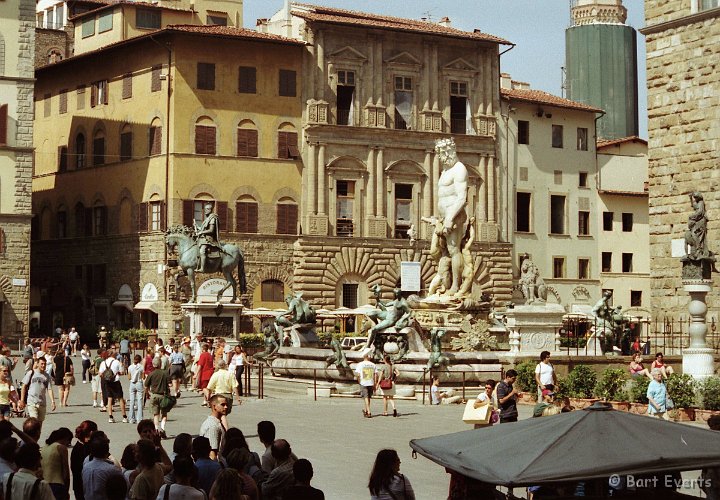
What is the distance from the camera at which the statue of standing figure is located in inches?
1289

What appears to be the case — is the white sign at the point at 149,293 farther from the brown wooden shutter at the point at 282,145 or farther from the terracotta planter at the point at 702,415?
the terracotta planter at the point at 702,415

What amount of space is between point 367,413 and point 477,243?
113 feet

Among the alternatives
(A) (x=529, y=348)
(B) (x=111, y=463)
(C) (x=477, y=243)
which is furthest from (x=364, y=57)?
(B) (x=111, y=463)

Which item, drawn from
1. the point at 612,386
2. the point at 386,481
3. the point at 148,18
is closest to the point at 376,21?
the point at 148,18

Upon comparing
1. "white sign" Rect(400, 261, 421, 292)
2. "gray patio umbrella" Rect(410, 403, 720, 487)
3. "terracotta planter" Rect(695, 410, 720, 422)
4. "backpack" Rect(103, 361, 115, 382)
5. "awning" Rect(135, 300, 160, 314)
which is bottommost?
"terracotta planter" Rect(695, 410, 720, 422)

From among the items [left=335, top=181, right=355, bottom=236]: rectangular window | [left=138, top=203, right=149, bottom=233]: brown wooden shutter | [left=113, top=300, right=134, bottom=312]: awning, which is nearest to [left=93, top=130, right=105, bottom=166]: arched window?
[left=138, top=203, right=149, bottom=233]: brown wooden shutter

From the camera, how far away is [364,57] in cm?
5659

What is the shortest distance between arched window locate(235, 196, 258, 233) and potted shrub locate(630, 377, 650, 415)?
3193cm

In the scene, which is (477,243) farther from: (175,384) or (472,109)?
(175,384)

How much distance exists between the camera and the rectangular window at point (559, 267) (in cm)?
6181

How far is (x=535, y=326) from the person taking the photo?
3095 centimetres

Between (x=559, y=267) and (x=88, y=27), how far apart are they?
23.4 metres

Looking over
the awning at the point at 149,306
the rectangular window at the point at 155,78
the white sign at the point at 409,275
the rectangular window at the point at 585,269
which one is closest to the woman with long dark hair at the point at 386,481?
the awning at the point at 149,306

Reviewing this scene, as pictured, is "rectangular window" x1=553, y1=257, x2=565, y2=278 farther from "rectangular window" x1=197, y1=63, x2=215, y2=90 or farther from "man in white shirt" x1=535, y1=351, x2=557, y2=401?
"man in white shirt" x1=535, y1=351, x2=557, y2=401
